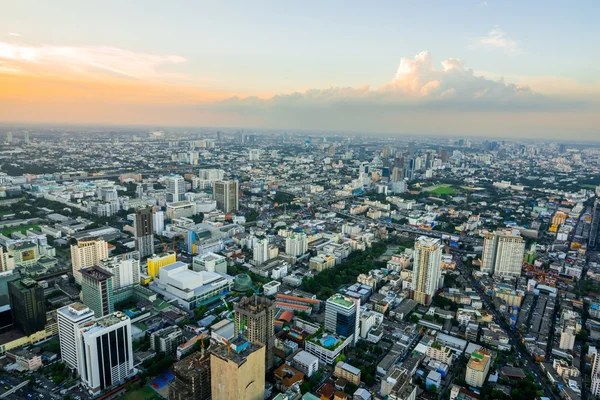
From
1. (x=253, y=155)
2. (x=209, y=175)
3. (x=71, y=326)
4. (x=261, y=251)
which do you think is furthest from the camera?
(x=253, y=155)

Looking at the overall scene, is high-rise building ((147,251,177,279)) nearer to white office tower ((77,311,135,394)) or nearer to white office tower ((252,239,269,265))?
white office tower ((252,239,269,265))

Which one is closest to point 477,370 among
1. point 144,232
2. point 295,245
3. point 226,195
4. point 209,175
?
point 295,245

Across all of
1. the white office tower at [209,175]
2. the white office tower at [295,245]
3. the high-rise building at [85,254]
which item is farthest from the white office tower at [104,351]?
the white office tower at [209,175]

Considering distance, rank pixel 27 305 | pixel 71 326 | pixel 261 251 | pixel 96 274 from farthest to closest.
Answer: pixel 261 251 < pixel 96 274 < pixel 27 305 < pixel 71 326

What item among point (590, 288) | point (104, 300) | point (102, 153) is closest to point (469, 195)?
point (590, 288)

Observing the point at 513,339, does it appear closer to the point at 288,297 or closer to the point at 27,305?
the point at 288,297

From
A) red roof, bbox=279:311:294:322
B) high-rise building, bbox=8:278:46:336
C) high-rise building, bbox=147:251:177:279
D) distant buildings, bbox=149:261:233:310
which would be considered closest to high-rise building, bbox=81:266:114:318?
high-rise building, bbox=8:278:46:336

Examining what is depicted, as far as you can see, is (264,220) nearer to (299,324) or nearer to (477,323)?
(299,324)
